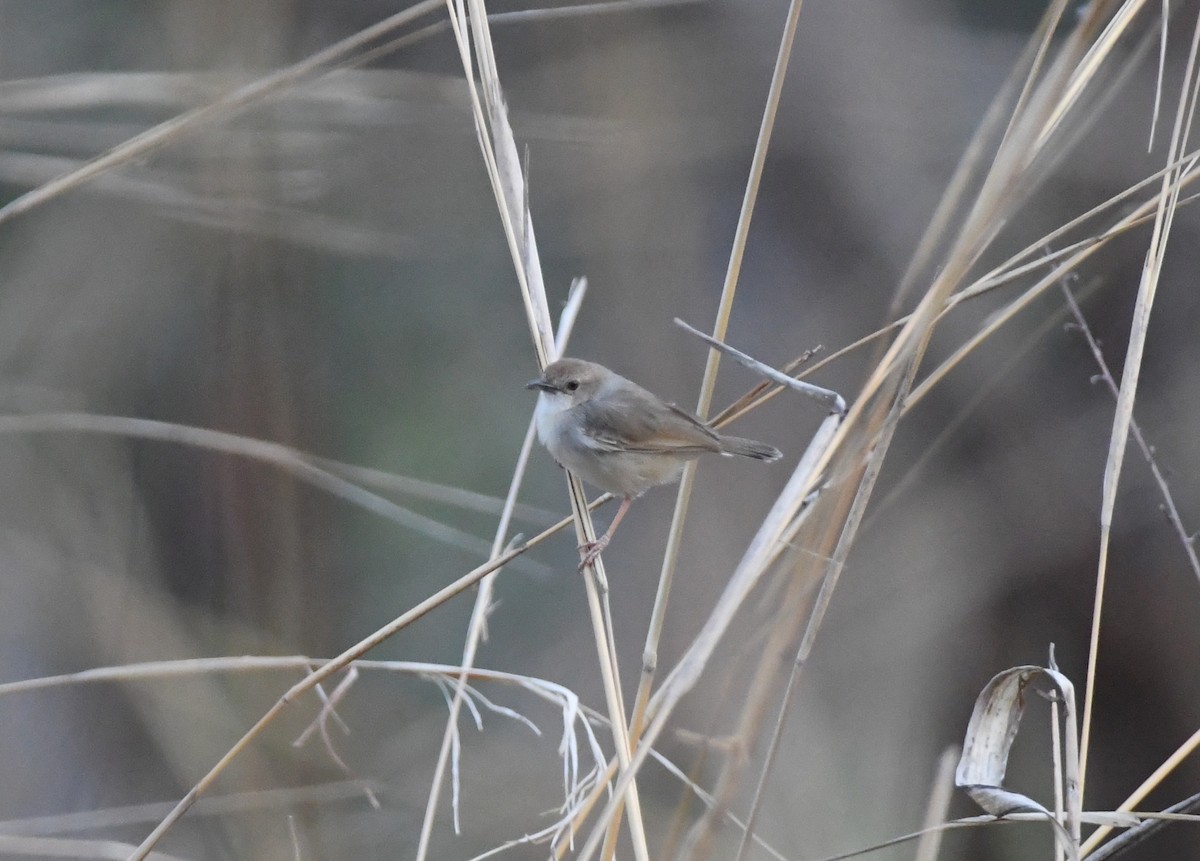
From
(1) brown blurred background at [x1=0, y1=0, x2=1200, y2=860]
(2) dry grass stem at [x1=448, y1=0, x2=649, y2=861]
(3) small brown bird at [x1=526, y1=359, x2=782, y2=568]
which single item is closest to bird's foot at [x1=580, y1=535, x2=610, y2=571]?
(2) dry grass stem at [x1=448, y1=0, x2=649, y2=861]

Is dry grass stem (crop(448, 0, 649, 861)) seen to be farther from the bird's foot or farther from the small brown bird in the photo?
the small brown bird

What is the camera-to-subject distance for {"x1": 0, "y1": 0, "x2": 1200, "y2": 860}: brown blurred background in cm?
342

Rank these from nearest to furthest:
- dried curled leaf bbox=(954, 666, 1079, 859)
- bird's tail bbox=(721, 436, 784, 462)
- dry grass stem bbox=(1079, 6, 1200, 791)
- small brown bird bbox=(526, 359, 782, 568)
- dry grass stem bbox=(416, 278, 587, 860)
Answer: dried curled leaf bbox=(954, 666, 1079, 859) < dry grass stem bbox=(1079, 6, 1200, 791) < dry grass stem bbox=(416, 278, 587, 860) < small brown bird bbox=(526, 359, 782, 568) < bird's tail bbox=(721, 436, 784, 462)

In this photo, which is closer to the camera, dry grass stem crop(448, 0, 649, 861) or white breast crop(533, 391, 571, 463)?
dry grass stem crop(448, 0, 649, 861)

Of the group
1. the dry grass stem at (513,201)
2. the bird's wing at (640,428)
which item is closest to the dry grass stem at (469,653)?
the dry grass stem at (513,201)

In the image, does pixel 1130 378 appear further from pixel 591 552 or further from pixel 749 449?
pixel 749 449

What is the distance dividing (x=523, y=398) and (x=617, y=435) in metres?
2.38

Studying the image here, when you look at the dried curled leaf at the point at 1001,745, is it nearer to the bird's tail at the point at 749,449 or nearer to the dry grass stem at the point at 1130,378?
the dry grass stem at the point at 1130,378

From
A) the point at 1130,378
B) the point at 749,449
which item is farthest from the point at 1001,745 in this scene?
the point at 749,449

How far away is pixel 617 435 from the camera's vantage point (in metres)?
2.94

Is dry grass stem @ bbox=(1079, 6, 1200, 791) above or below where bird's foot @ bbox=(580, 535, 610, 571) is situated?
above

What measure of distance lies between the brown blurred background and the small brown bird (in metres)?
0.59

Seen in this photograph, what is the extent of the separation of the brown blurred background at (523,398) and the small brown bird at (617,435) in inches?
23.1

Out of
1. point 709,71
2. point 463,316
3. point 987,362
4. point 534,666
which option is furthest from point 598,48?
point 534,666
